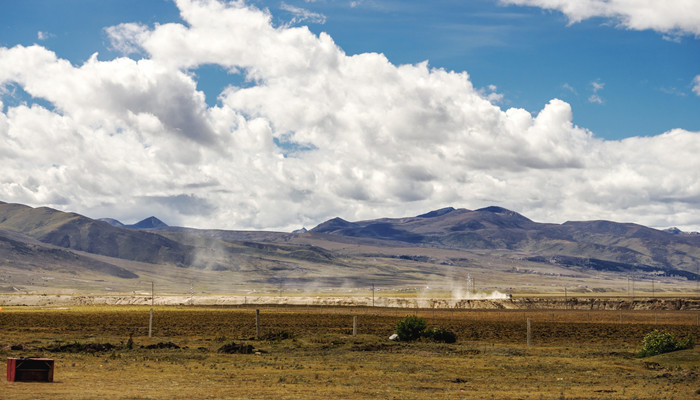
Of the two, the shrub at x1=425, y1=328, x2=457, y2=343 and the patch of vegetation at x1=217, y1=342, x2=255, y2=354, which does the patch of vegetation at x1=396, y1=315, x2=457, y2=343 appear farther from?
the patch of vegetation at x1=217, y1=342, x2=255, y2=354

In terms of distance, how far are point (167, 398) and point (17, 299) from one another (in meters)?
177

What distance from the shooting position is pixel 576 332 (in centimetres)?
7119

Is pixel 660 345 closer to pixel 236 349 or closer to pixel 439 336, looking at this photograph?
pixel 439 336

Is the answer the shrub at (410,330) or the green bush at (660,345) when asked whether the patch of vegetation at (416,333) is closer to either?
the shrub at (410,330)

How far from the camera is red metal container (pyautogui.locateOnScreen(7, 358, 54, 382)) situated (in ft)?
85.1

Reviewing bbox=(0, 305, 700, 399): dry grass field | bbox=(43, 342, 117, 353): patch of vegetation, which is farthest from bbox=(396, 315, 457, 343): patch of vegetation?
bbox=(43, 342, 117, 353): patch of vegetation

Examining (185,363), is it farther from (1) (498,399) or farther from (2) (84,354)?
(1) (498,399)

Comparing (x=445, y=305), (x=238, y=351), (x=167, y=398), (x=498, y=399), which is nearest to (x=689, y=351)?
(x=498, y=399)

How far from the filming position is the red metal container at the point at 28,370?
25938 mm

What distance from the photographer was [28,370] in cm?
2616

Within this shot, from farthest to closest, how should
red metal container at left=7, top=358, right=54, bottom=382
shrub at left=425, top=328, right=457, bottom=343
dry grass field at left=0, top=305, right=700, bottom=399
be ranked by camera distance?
1. shrub at left=425, top=328, right=457, bottom=343
2. red metal container at left=7, top=358, right=54, bottom=382
3. dry grass field at left=0, top=305, right=700, bottom=399

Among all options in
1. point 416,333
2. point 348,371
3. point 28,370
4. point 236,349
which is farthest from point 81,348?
point 416,333

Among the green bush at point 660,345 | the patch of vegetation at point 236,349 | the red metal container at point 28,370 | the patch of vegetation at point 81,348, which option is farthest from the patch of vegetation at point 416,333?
the red metal container at point 28,370

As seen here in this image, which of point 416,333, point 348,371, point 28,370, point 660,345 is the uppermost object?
point 660,345
